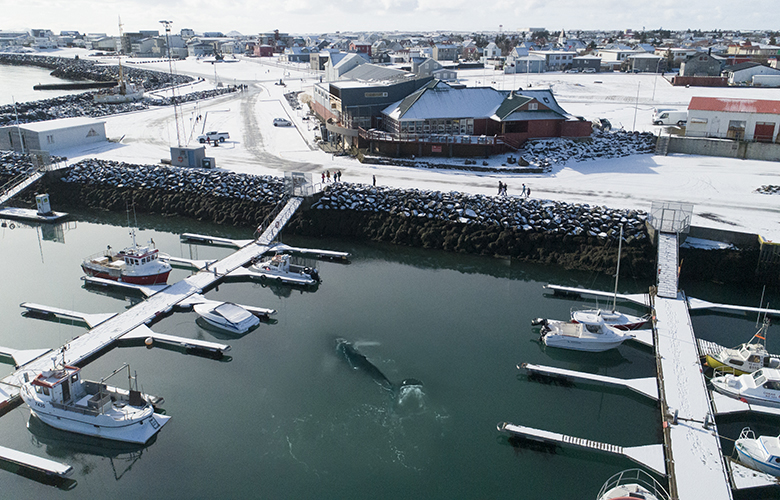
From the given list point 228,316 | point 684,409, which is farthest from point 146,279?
point 684,409

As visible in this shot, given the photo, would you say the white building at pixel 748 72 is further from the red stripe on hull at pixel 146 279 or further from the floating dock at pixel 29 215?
the floating dock at pixel 29 215

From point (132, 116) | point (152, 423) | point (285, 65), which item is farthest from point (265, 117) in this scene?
point (285, 65)

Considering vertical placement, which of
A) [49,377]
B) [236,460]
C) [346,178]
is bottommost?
[236,460]

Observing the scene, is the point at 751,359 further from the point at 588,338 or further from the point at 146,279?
the point at 146,279

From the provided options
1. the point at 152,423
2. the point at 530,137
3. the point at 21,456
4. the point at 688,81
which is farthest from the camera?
the point at 688,81

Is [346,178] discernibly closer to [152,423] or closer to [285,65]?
[152,423]

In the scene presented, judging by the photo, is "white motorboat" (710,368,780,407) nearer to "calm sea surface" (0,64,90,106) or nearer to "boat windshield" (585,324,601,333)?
"boat windshield" (585,324,601,333)

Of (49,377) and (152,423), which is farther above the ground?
(49,377)

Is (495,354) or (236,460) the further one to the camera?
(495,354)
